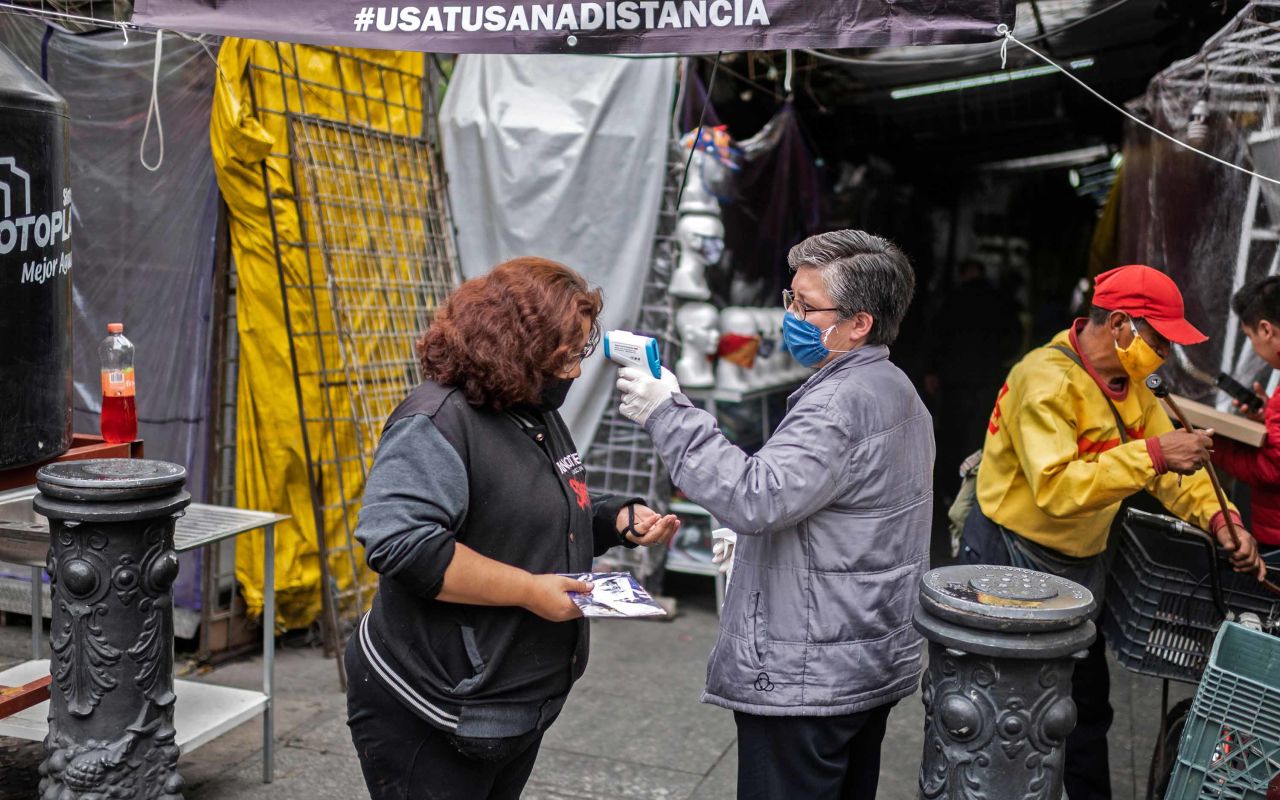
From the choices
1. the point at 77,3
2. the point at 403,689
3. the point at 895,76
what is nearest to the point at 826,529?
the point at 403,689

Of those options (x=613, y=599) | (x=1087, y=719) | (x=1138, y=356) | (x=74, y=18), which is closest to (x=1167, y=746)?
(x=1087, y=719)

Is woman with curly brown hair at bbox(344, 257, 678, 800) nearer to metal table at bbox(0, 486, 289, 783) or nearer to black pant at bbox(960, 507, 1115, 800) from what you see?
metal table at bbox(0, 486, 289, 783)

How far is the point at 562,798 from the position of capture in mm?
3947

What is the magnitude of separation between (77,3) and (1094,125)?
693 centimetres

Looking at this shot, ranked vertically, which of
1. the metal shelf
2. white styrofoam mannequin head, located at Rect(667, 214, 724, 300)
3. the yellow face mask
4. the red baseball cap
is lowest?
the metal shelf

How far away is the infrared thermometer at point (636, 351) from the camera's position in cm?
244

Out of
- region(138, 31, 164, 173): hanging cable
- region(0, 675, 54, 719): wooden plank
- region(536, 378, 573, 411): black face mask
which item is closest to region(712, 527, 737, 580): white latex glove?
region(536, 378, 573, 411): black face mask

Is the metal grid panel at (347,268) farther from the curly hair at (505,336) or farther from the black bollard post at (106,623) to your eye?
the curly hair at (505,336)

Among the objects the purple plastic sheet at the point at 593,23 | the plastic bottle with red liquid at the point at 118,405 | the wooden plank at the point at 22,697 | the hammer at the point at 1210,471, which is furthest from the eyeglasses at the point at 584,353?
the plastic bottle with red liquid at the point at 118,405

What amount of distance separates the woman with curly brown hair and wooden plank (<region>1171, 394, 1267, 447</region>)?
2165mm

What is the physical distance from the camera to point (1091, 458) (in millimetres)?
3150

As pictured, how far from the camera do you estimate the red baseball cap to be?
3100 millimetres

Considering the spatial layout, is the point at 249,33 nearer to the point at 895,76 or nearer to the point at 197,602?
the point at 197,602

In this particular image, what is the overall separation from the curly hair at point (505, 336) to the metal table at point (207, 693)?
1650 mm
